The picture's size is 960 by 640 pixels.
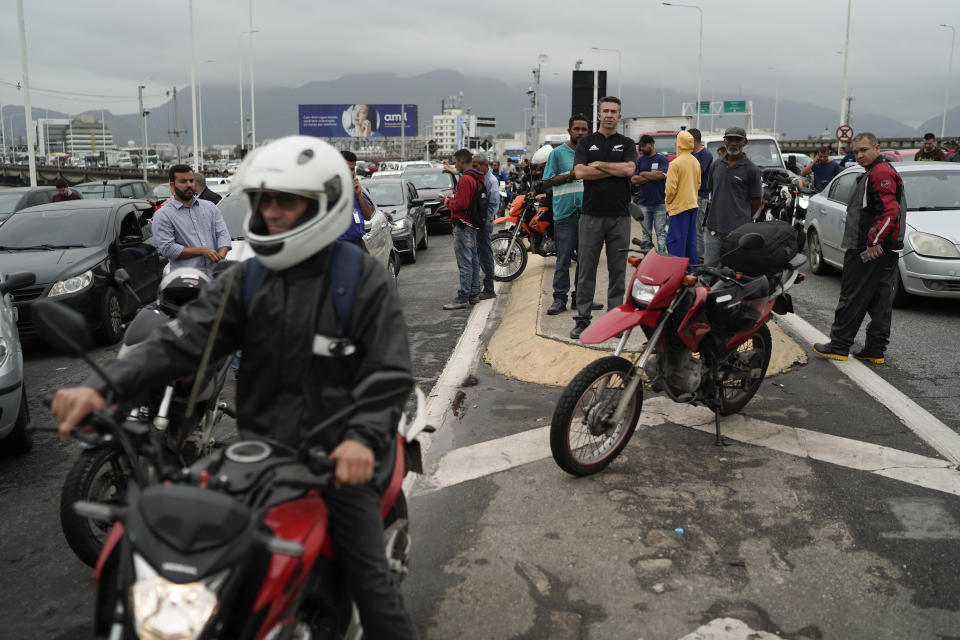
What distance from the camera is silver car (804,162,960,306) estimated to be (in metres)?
9.40

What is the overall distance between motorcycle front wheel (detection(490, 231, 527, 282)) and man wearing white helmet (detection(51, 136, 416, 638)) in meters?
10.1

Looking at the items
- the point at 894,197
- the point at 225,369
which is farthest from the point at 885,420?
the point at 225,369

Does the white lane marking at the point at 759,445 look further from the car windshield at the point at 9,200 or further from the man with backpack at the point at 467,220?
the car windshield at the point at 9,200

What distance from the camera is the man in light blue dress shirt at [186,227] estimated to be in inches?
284

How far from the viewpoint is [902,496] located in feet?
15.3

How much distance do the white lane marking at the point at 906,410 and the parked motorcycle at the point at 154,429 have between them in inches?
174

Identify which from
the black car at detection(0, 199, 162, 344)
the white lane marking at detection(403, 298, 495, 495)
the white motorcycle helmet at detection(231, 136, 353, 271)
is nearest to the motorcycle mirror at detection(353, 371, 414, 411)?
the white motorcycle helmet at detection(231, 136, 353, 271)

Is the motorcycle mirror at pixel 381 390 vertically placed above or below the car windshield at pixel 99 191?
above

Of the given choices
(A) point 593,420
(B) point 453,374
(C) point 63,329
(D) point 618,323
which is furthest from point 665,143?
(C) point 63,329

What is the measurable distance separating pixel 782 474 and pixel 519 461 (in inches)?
62.4

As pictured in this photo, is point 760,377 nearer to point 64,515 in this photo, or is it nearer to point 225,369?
point 225,369

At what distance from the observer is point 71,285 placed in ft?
30.2

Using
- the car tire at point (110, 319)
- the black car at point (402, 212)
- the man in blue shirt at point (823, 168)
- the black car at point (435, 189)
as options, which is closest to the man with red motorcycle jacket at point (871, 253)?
the car tire at point (110, 319)

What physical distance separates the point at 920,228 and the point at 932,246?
35cm
